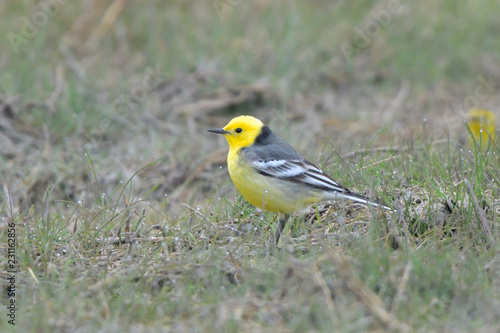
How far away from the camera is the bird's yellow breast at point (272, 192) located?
203 inches

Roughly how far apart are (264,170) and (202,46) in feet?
21.1

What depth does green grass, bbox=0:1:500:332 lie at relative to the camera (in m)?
3.96

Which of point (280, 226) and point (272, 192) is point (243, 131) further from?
point (280, 226)

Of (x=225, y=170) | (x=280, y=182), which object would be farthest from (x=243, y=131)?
(x=225, y=170)

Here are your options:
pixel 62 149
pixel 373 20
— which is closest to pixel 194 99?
pixel 62 149

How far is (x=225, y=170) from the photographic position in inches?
297

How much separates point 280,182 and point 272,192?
130 mm

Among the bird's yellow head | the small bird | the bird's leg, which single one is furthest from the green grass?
the bird's yellow head

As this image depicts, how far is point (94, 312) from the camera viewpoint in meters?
3.97

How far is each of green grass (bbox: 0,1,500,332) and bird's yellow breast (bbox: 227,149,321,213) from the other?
253 millimetres

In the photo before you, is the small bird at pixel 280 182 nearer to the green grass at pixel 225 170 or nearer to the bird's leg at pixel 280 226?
the bird's leg at pixel 280 226

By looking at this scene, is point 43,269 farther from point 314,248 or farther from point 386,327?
point 386,327

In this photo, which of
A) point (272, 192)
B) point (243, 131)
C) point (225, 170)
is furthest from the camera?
point (225, 170)

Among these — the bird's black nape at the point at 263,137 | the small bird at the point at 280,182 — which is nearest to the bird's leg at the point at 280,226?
the small bird at the point at 280,182
